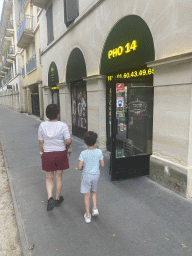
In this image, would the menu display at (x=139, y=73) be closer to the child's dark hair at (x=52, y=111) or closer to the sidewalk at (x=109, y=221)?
the child's dark hair at (x=52, y=111)

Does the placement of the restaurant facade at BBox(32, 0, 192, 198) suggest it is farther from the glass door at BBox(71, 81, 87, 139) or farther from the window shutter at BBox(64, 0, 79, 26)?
the glass door at BBox(71, 81, 87, 139)

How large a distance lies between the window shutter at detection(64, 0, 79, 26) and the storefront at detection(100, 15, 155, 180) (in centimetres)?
315

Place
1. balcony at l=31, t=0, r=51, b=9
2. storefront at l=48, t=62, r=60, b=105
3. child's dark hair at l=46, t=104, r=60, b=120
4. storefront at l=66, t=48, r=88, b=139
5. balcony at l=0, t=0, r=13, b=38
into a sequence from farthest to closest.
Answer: balcony at l=0, t=0, r=13, b=38 → balcony at l=31, t=0, r=51, b=9 → storefront at l=48, t=62, r=60, b=105 → storefront at l=66, t=48, r=88, b=139 → child's dark hair at l=46, t=104, r=60, b=120

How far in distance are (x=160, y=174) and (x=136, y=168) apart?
0.61 m

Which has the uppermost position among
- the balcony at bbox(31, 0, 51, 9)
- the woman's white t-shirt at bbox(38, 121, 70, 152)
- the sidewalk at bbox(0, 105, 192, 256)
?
the balcony at bbox(31, 0, 51, 9)

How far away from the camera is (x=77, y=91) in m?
9.57

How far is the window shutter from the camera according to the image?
808 cm

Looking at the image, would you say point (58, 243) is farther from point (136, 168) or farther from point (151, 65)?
point (151, 65)

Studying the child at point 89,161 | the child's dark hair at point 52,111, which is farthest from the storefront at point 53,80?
the child at point 89,161

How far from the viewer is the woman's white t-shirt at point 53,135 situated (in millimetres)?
3285

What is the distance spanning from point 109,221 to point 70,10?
8.55m

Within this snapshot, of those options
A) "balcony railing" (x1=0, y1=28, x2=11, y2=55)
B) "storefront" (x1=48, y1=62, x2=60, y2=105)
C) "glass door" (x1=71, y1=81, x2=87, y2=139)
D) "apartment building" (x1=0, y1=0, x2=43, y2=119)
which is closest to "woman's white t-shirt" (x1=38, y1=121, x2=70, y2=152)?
"glass door" (x1=71, y1=81, x2=87, y2=139)

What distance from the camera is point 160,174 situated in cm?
433

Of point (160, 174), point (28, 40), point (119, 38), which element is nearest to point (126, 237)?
point (160, 174)
